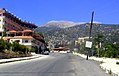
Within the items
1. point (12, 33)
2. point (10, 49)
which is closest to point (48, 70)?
point (10, 49)

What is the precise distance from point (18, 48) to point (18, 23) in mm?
86870

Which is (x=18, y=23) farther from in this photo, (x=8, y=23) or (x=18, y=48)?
(x=18, y=48)

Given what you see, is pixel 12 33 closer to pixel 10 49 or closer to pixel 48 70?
pixel 10 49

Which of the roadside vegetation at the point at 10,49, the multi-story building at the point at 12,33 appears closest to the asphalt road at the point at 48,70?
the roadside vegetation at the point at 10,49

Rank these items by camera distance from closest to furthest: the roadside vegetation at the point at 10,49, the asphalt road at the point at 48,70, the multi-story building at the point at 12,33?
the asphalt road at the point at 48,70, the roadside vegetation at the point at 10,49, the multi-story building at the point at 12,33

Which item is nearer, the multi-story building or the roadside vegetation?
the roadside vegetation

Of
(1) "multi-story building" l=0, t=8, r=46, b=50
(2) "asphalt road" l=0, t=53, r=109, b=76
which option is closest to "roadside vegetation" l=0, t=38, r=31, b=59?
(2) "asphalt road" l=0, t=53, r=109, b=76

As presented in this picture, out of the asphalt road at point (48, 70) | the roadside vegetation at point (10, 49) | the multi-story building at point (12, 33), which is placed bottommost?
the asphalt road at point (48, 70)

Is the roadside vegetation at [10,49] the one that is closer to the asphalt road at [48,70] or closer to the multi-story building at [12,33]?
the asphalt road at [48,70]

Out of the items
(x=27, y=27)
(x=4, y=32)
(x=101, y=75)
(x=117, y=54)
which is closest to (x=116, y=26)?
(x=27, y=27)

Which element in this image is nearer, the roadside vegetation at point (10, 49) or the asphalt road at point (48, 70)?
the asphalt road at point (48, 70)

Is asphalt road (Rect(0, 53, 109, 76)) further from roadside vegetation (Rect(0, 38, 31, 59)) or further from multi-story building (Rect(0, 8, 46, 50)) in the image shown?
multi-story building (Rect(0, 8, 46, 50))

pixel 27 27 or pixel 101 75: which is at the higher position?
pixel 27 27

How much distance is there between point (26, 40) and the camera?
125 metres
